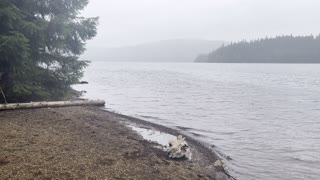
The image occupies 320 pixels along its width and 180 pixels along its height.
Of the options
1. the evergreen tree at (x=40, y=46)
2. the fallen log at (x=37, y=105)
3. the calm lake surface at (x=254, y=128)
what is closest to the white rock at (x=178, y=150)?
the calm lake surface at (x=254, y=128)

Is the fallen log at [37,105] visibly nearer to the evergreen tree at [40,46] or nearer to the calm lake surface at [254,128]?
the evergreen tree at [40,46]

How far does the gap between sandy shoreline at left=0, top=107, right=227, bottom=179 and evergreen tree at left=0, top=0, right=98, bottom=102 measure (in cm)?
247

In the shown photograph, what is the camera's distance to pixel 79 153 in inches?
550

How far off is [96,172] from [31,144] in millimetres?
3918

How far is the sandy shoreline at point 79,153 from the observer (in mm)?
11909

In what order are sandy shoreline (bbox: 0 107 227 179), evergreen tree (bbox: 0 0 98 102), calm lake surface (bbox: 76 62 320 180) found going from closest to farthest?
sandy shoreline (bbox: 0 107 227 179), calm lake surface (bbox: 76 62 320 180), evergreen tree (bbox: 0 0 98 102)

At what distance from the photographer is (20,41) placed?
18953 millimetres

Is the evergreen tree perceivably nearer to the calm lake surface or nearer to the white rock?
the calm lake surface

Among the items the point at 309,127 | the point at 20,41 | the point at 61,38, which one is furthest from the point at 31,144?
the point at 309,127

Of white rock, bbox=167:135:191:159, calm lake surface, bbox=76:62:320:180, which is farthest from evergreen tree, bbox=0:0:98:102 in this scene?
white rock, bbox=167:135:191:159

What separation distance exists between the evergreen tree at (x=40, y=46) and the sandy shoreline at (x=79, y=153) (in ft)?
8.11

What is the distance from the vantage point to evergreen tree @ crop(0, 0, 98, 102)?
775 inches

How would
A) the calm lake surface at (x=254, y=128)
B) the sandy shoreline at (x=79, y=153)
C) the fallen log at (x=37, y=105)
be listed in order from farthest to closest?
1. the fallen log at (x=37, y=105)
2. the calm lake surface at (x=254, y=128)
3. the sandy shoreline at (x=79, y=153)

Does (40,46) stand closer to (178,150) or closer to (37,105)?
(37,105)
